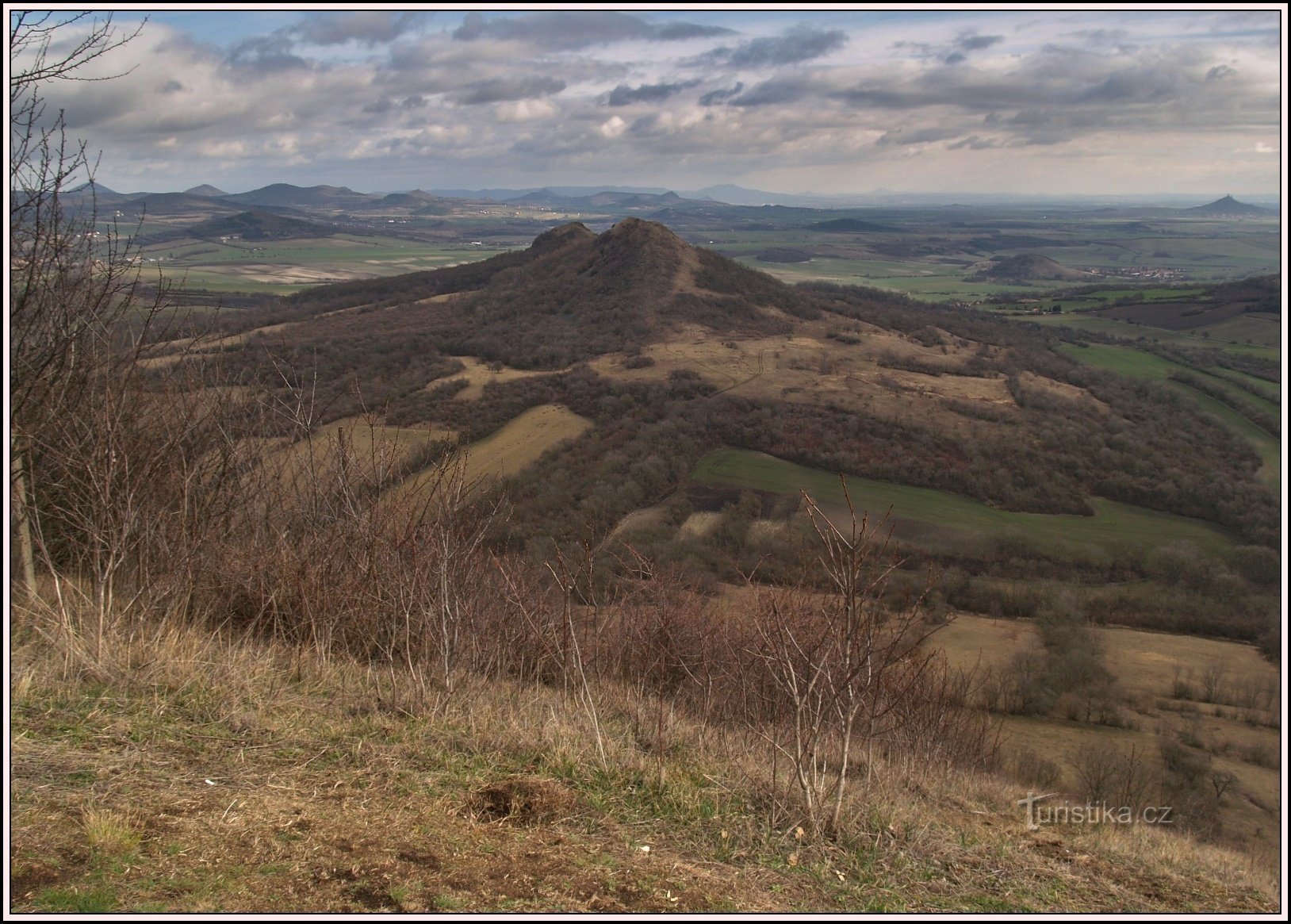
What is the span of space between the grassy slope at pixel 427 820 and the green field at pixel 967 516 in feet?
114

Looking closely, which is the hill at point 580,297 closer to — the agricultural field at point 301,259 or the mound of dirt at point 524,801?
the agricultural field at point 301,259

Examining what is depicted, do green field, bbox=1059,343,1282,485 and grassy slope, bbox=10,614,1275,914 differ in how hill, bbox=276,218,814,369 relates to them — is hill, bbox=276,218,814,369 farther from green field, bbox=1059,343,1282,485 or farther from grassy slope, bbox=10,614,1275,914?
grassy slope, bbox=10,614,1275,914

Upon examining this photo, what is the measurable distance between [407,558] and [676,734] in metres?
3.66

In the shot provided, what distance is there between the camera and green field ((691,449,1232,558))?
40000 millimetres

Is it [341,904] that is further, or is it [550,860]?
[550,860]

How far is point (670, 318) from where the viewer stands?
7594 centimetres

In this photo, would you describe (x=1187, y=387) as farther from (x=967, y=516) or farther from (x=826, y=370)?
(x=967, y=516)

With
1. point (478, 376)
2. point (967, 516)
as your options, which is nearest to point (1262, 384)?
point (967, 516)

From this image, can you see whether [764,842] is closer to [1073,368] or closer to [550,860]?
[550,860]

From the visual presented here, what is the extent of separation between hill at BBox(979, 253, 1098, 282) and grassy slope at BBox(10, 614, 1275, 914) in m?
157

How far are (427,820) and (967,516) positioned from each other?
138 ft

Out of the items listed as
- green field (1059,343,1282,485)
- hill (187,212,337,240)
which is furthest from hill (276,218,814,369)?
hill (187,212,337,240)

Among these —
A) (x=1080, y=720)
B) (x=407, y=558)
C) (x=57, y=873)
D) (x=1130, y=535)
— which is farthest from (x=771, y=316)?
(x=57, y=873)

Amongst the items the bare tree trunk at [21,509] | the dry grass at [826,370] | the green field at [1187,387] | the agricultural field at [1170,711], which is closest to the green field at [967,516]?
the agricultural field at [1170,711]
